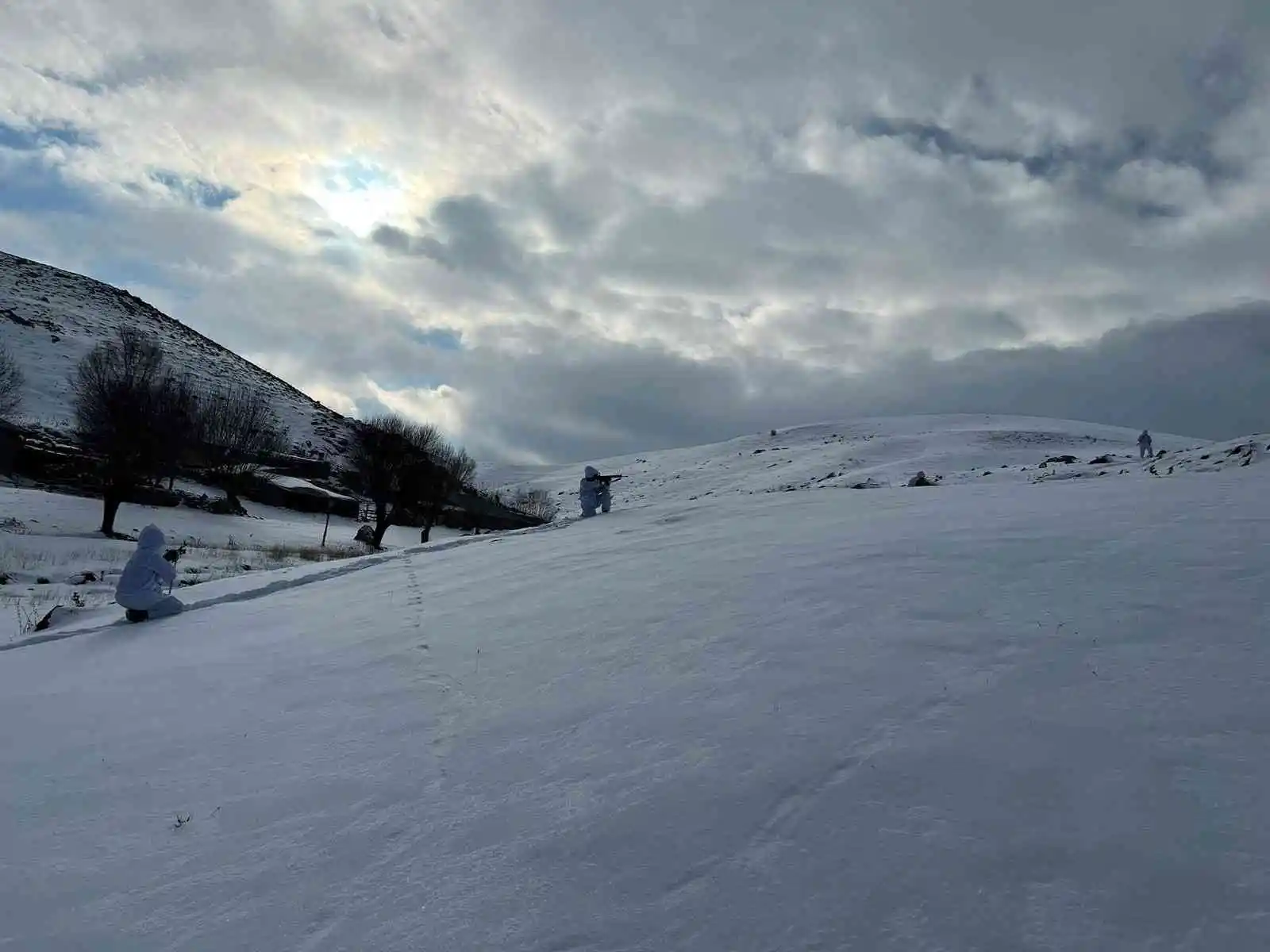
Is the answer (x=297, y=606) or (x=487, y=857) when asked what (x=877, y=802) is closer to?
(x=487, y=857)

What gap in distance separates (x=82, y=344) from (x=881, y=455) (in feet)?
240

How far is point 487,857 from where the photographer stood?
145 inches

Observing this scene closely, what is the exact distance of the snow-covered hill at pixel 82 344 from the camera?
63094mm

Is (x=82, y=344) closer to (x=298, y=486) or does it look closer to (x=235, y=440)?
(x=235, y=440)

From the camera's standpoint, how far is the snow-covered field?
15727 mm

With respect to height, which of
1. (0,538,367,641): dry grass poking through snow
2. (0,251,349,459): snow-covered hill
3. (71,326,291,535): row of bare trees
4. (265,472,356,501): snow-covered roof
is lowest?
(0,538,367,641): dry grass poking through snow

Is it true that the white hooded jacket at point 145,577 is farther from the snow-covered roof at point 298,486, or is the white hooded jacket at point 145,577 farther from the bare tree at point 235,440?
the snow-covered roof at point 298,486

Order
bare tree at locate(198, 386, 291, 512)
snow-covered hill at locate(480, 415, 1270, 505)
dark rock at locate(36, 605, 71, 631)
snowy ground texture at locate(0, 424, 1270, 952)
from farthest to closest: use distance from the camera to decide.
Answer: bare tree at locate(198, 386, 291, 512), snow-covered hill at locate(480, 415, 1270, 505), dark rock at locate(36, 605, 71, 631), snowy ground texture at locate(0, 424, 1270, 952)

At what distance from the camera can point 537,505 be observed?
244 ft

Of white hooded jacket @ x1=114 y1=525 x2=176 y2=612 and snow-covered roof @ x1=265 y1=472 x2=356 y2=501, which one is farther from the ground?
snow-covered roof @ x1=265 y1=472 x2=356 y2=501

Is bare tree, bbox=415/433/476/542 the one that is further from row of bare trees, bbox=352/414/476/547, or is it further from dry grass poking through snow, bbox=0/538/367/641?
dry grass poking through snow, bbox=0/538/367/641

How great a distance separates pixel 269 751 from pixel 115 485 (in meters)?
33.0

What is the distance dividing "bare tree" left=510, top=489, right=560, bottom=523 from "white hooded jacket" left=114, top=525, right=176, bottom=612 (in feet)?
179

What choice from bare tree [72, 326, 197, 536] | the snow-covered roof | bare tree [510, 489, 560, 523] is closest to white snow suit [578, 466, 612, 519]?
bare tree [72, 326, 197, 536]
